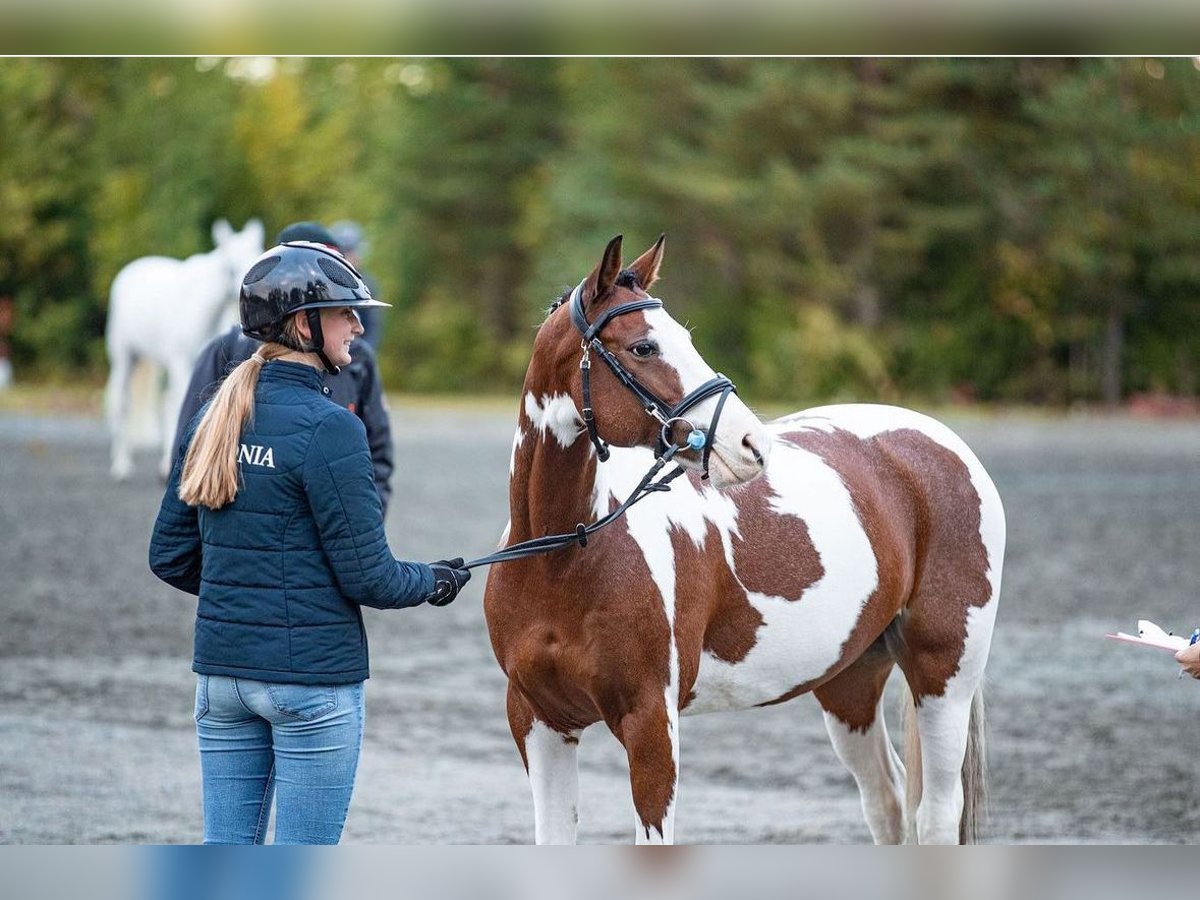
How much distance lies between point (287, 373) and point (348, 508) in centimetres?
33

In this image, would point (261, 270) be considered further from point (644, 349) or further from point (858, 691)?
point (858, 691)

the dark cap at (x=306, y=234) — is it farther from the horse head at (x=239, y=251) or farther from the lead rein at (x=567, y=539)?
the horse head at (x=239, y=251)

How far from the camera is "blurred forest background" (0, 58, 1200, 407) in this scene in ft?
72.9

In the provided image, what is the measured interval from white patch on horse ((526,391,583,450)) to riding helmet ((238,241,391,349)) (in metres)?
0.64

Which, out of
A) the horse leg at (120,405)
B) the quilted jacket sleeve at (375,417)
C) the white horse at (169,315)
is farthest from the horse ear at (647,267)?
the horse leg at (120,405)

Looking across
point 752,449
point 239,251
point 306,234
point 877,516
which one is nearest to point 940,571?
point 877,516

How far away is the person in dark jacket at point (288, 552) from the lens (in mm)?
2945

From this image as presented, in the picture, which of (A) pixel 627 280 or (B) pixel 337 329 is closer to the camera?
(B) pixel 337 329

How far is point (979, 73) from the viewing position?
2288 centimetres

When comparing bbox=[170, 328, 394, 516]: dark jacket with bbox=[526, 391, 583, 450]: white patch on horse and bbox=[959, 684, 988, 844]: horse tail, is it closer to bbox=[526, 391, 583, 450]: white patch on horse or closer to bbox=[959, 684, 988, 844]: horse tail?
bbox=[526, 391, 583, 450]: white patch on horse

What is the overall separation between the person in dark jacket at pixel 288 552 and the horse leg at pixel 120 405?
37.0 feet

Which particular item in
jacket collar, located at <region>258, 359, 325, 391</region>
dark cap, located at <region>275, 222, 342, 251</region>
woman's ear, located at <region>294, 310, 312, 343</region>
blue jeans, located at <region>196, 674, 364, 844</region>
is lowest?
blue jeans, located at <region>196, 674, 364, 844</region>

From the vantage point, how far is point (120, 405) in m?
14.1

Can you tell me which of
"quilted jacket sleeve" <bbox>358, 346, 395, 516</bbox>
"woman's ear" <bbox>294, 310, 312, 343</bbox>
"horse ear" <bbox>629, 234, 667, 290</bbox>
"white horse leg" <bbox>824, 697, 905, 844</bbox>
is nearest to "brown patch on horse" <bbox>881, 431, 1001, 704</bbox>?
"white horse leg" <bbox>824, 697, 905, 844</bbox>
